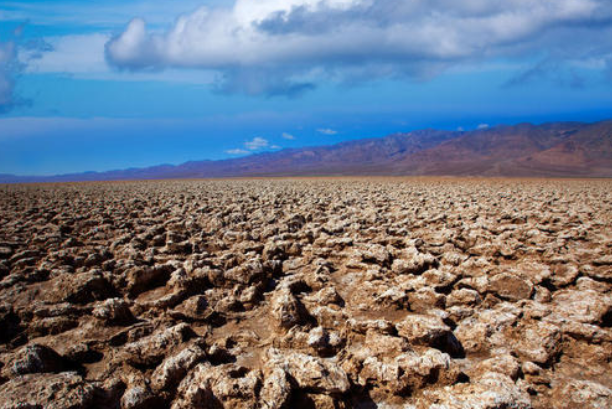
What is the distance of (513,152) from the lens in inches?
5605

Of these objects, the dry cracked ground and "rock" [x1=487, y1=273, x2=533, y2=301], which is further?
"rock" [x1=487, y1=273, x2=533, y2=301]

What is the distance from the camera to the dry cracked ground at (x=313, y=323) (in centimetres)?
206

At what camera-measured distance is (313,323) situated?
9.99ft

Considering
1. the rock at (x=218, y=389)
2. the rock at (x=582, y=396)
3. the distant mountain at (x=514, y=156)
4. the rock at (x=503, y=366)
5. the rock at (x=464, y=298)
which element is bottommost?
the rock at (x=582, y=396)

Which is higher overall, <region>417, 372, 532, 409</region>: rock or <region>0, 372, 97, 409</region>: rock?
<region>0, 372, 97, 409</region>: rock

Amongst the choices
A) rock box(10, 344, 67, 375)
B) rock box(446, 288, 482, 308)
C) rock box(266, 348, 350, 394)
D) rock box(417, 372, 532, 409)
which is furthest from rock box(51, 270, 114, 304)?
rock box(446, 288, 482, 308)

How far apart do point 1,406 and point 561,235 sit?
6.68m

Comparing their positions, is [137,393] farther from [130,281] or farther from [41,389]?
[130,281]

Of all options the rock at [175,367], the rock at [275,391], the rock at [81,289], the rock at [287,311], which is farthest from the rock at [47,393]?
the rock at [81,289]

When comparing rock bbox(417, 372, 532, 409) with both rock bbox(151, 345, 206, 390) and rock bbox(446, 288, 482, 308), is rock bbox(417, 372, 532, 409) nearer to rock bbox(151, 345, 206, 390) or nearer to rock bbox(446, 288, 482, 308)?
rock bbox(446, 288, 482, 308)

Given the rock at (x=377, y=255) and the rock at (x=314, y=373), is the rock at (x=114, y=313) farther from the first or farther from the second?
the rock at (x=377, y=255)

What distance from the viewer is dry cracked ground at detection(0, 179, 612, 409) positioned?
81.0 inches

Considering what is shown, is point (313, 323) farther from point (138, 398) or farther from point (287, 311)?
point (138, 398)

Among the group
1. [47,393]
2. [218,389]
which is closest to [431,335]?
[218,389]
